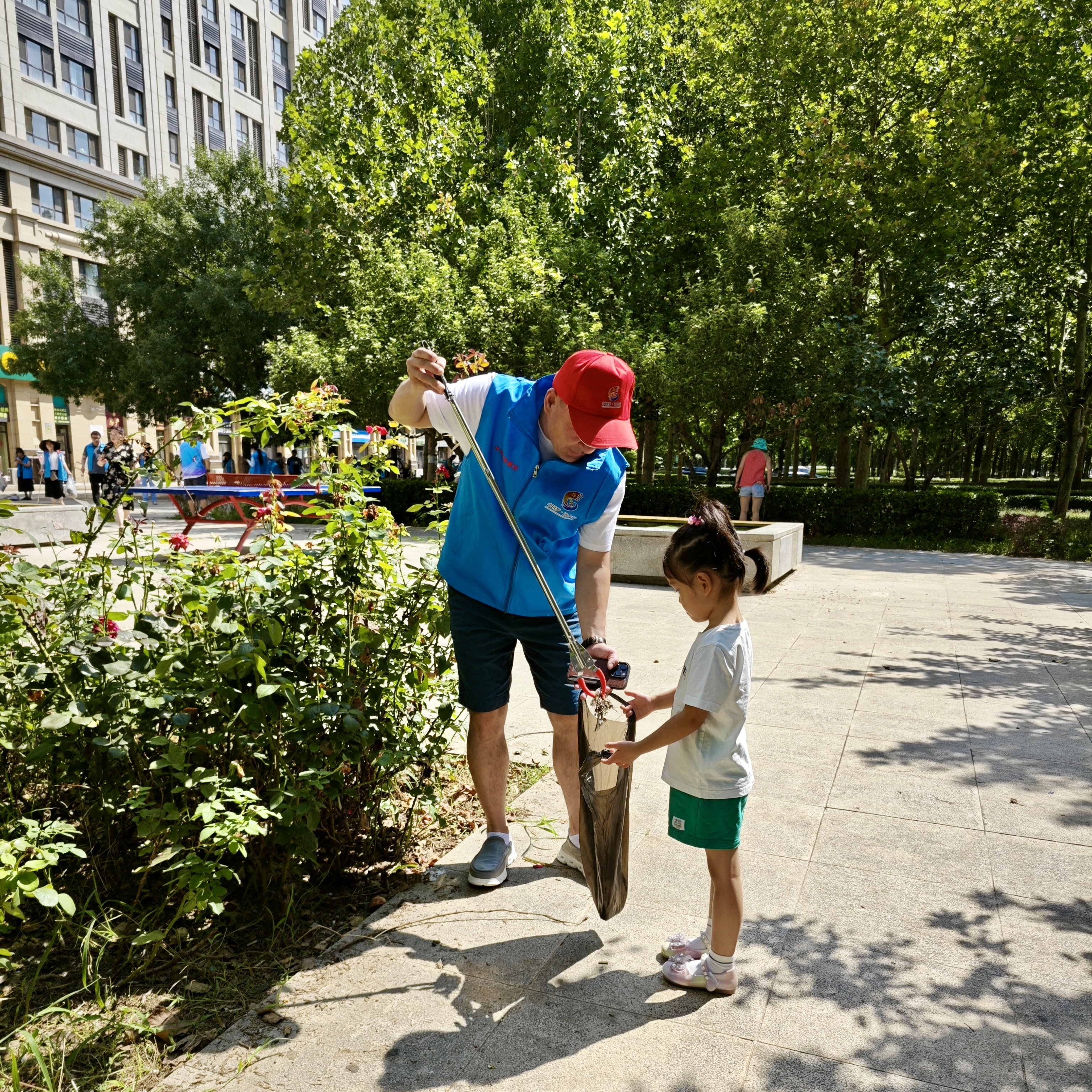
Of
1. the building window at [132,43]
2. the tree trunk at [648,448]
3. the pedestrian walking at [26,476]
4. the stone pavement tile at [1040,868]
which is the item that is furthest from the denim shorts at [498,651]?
the building window at [132,43]

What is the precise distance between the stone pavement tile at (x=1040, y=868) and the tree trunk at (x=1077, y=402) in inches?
615

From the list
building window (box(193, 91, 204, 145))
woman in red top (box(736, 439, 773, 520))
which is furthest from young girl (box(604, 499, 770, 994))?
building window (box(193, 91, 204, 145))

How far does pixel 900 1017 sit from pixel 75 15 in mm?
45404

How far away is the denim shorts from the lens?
3045 millimetres

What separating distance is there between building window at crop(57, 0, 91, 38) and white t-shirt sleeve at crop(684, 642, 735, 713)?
144 ft

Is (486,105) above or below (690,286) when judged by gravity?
above

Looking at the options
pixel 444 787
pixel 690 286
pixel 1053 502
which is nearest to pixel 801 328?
pixel 690 286

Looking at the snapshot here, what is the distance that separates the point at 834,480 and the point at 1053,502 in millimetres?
5475

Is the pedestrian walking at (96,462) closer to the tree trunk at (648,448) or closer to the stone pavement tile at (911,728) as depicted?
the tree trunk at (648,448)

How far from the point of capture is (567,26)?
1789 centimetres

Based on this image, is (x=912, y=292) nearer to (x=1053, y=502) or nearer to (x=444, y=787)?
(x=1053, y=502)

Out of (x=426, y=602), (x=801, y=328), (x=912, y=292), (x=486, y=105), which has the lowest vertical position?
(x=426, y=602)

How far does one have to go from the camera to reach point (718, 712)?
2420 millimetres

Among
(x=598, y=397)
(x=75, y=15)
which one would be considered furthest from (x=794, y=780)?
(x=75, y=15)
